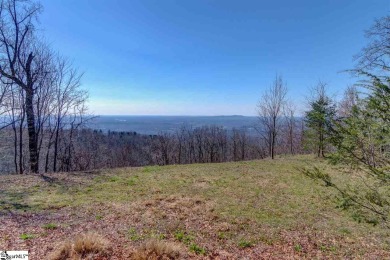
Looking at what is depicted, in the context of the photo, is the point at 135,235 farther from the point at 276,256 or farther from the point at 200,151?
the point at 200,151

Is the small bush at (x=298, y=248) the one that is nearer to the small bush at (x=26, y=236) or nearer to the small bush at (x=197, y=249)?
the small bush at (x=197, y=249)

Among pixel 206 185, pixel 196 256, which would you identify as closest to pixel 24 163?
pixel 206 185

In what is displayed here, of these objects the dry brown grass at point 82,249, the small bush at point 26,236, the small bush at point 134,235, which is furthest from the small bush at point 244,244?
the small bush at point 26,236

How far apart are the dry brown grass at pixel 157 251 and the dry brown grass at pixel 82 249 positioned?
1.99 ft

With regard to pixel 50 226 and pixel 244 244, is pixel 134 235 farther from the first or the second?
pixel 244 244

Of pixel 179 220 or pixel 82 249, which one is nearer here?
pixel 82 249

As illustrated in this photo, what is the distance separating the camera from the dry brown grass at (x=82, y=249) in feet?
12.0

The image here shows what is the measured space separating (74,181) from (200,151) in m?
29.5

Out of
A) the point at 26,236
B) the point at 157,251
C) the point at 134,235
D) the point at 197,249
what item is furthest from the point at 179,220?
the point at 26,236

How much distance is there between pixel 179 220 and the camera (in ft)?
19.0

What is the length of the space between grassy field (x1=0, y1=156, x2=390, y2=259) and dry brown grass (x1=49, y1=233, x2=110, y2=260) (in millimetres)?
17

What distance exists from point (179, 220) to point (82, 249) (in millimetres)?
2489

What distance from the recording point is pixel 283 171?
12.1m

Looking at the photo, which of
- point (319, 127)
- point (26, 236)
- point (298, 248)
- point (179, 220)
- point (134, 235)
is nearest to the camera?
point (319, 127)
